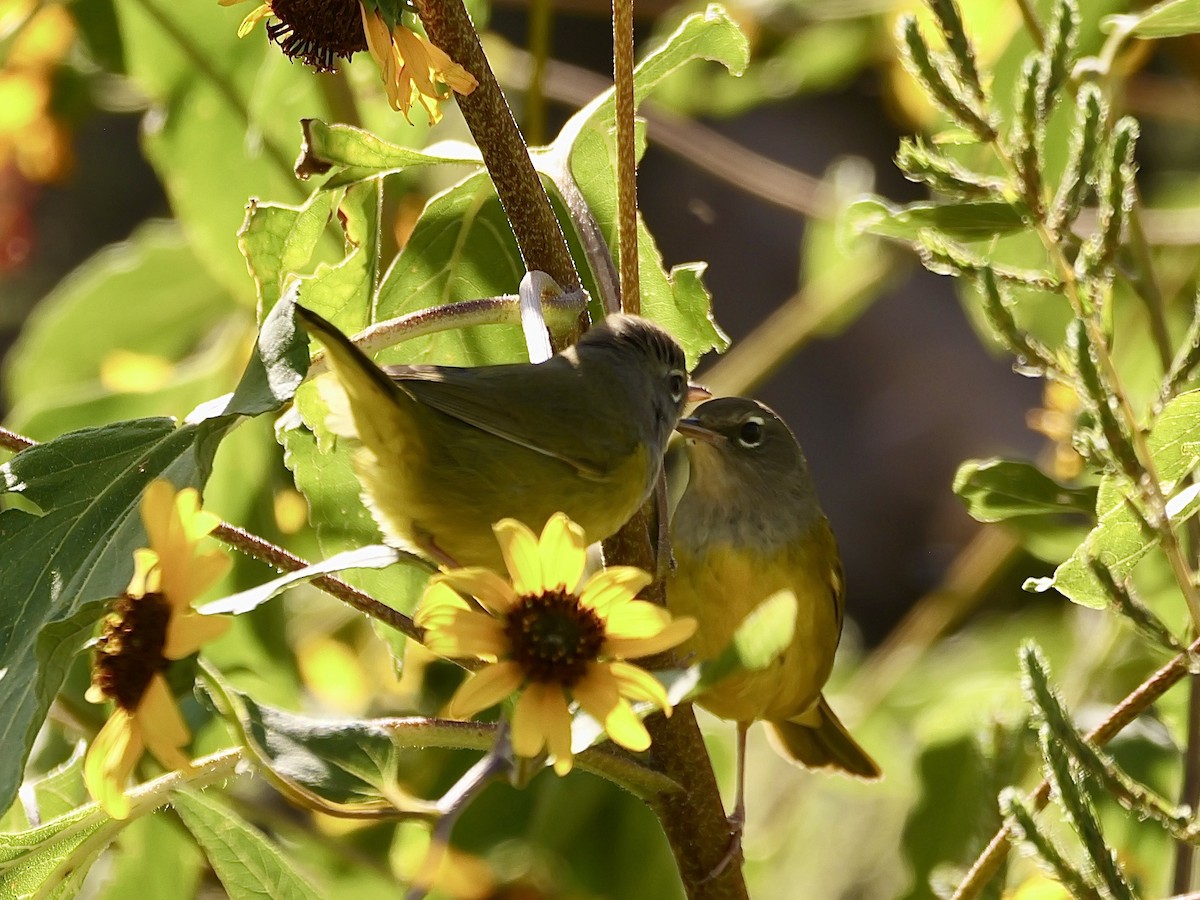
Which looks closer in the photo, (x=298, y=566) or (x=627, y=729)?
(x=627, y=729)

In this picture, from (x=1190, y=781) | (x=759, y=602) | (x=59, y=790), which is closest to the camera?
(x=1190, y=781)

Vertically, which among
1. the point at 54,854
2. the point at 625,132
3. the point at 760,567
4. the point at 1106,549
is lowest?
the point at 760,567

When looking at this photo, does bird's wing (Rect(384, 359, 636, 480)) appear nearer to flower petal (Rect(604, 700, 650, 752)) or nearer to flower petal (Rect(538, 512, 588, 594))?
flower petal (Rect(538, 512, 588, 594))

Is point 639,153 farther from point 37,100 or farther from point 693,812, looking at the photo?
point 37,100

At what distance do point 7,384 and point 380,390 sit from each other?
1.97 meters

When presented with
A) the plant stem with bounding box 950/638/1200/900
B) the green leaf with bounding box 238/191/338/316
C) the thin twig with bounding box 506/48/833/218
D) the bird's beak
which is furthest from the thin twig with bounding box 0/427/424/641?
the thin twig with bounding box 506/48/833/218

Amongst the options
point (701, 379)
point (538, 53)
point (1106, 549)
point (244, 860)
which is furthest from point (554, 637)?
point (701, 379)

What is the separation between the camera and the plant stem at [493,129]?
142 centimetres

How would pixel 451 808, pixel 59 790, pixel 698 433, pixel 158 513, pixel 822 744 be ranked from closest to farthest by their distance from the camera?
pixel 451 808 < pixel 158 513 < pixel 59 790 < pixel 822 744 < pixel 698 433

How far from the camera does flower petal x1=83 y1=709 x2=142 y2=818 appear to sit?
111cm

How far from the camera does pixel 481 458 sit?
1.72 metres

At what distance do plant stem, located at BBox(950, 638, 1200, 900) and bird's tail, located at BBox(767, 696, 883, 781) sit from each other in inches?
42.1

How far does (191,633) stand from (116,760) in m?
0.14

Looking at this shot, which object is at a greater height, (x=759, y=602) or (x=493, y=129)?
(x=493, y=129)
